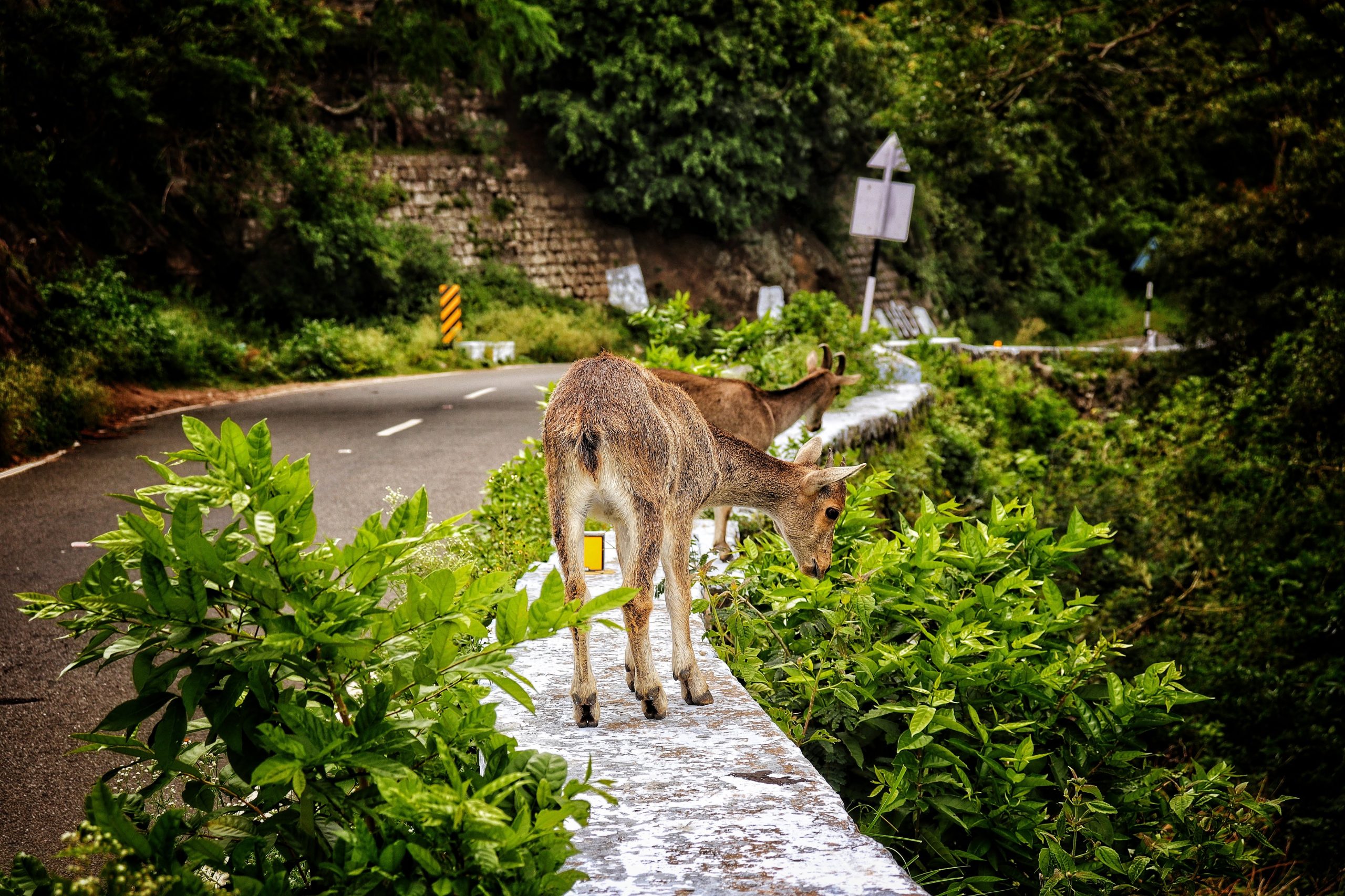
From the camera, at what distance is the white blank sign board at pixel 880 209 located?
553 inches

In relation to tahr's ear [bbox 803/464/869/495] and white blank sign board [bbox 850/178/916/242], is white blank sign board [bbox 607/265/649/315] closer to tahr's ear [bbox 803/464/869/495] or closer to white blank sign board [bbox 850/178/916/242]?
white blank sign board [bbox 850/178/916/242]

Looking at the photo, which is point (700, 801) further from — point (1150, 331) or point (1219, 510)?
point (1150, 331)

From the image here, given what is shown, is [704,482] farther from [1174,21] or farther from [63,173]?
[63,173]

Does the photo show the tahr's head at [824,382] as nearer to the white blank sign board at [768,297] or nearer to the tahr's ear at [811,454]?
the tahr's ear at [811,454]

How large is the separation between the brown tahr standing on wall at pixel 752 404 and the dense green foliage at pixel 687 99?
20.8m

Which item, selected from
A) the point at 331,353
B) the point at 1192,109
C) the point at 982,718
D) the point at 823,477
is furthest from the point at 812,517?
the point at 331,353

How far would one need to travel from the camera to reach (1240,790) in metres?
3.82

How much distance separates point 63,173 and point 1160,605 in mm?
17837

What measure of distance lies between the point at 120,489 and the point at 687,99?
20.5m

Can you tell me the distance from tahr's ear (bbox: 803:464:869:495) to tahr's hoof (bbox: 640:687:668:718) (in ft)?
4.13

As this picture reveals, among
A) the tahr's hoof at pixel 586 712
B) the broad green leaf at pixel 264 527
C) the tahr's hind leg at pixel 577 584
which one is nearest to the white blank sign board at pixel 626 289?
the tahr's hind leg at pixel 577 584

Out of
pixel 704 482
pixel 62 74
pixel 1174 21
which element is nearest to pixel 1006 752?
pixel 704 482

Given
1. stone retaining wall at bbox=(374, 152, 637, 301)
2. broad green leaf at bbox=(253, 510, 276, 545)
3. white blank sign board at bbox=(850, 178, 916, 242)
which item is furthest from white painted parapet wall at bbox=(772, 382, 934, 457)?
stone retaining wall at bbox=(374, 152, 637, 301)

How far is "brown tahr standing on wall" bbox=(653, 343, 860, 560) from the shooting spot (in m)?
6.34
